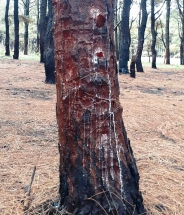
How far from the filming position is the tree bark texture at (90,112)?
5.11ft

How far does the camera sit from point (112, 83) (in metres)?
1.61

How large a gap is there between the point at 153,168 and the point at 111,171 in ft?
3.27

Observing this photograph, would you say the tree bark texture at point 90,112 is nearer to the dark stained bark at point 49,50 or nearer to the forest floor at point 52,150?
the forest floor at point 52,150

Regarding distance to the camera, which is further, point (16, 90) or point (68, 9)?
point (16, 90)

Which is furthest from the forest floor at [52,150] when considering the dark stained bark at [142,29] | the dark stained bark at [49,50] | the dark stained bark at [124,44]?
the dark stained bark at [142,29]

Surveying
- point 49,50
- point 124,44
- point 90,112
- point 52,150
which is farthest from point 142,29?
point 90,112

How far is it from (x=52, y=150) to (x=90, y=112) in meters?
1.39

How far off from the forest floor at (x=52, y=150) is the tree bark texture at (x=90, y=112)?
1.04ft

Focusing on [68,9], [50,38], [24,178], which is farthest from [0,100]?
[68,9]

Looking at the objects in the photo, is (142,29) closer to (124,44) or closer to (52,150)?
(124,44)

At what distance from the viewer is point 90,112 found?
1.57 metres

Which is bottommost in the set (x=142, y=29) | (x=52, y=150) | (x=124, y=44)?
(x=52, y=150)

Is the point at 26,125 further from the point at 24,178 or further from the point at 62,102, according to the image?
the point at 62,102

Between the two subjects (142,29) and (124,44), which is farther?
(142,29)
